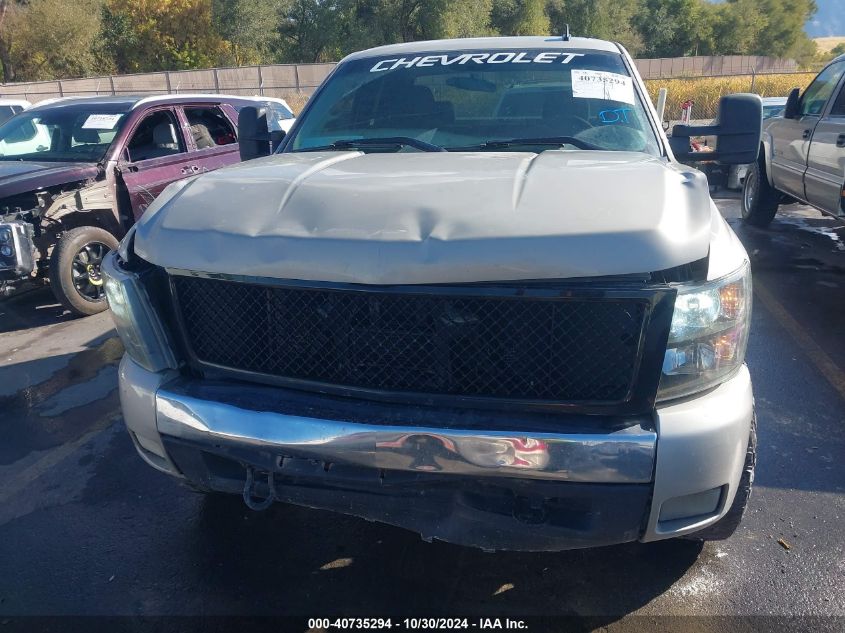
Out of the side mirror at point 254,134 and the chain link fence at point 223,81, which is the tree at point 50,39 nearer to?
the chain link fence at point 223,81

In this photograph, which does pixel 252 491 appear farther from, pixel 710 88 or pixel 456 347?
pixel 710 88

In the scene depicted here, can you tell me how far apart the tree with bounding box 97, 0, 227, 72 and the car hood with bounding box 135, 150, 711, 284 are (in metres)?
48.4

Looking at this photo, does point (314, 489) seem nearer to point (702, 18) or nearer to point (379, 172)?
point (379, 172)

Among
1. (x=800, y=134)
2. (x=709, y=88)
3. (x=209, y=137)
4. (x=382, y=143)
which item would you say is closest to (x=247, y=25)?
(x=709, y=88)

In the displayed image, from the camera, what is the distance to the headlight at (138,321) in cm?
232

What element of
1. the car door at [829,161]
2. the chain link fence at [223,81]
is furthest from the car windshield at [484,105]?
the chain link fence at [223,81]

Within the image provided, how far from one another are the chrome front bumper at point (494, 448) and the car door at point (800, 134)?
597cm

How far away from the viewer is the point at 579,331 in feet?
6.58

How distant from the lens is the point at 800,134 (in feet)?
23.5

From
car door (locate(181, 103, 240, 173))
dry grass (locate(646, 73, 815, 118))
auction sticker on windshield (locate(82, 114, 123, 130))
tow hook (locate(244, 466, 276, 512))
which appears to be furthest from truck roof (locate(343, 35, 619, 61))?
dry grass (locate(646, 73, 815, 118))

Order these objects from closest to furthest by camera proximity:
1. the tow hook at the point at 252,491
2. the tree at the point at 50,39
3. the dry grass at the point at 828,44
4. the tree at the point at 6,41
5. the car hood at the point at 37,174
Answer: the tow hook at the point at 252,491
the car hood at the point at 37,174
the tree at the point at 50,39
the tree at the point at 6,41
the dry grass at the point at 828,44

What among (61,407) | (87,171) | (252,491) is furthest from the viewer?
(87,171)

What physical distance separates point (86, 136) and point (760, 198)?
7.84 m

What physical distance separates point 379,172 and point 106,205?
179 inches
